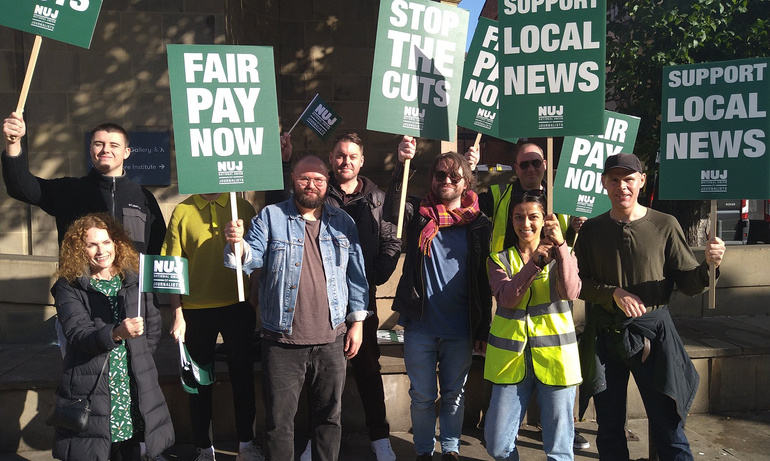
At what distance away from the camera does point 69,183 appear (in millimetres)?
4336

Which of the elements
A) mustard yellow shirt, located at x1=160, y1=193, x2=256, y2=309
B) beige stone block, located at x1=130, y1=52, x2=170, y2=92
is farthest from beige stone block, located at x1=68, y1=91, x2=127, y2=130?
mustard yellow shirt, located at x1=160, y1=193, x2=256, y2=309

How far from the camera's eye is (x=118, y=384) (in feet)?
12.6

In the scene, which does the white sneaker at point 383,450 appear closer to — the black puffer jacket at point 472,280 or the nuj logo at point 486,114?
the black puffer jacket at point 472,280

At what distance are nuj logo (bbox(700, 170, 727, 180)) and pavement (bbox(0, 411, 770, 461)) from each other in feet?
6.43

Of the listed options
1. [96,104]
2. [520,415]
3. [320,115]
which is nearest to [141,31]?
[96,104]

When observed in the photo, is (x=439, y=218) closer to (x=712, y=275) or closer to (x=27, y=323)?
(x=712, y=275)

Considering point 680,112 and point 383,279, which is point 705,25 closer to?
point 680,112

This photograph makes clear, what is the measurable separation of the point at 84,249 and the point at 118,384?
2.46ft

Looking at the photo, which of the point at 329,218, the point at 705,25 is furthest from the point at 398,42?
the point at 705,25

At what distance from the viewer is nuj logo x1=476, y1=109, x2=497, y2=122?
512cm

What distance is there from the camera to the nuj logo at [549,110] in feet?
13.8

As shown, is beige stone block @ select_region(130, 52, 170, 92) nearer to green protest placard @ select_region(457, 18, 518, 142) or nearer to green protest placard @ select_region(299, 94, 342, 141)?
green protest placard @ select_region(299, 94, 342, 141)

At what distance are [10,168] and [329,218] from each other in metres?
1.83

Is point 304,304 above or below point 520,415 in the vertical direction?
above
